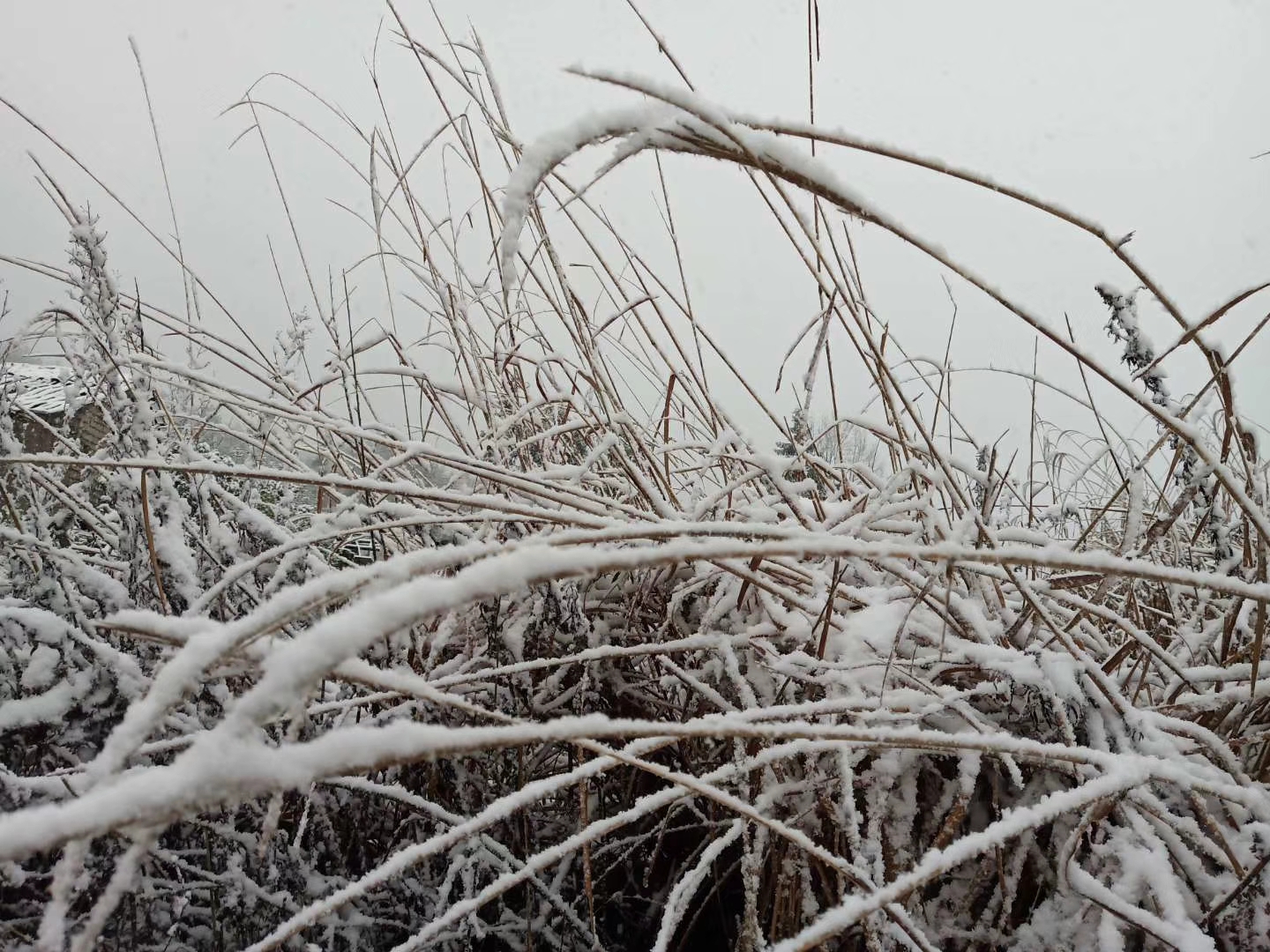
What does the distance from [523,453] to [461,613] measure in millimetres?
355

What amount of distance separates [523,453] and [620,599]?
346mm

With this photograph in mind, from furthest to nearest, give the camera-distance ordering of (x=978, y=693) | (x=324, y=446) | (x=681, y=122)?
(x=324, y=446), (x=978, y=693), (x=681, y=122)

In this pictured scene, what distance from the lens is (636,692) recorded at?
805 mm

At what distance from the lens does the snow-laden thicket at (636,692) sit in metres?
0.30

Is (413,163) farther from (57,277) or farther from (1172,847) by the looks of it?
(1172,847)

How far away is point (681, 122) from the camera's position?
338 mm

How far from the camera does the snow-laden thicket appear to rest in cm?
30

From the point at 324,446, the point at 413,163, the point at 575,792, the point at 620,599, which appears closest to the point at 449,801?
the point at 575,792

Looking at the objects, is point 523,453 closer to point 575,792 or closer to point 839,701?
point 575,792

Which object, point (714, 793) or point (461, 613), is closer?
point (714, 793)

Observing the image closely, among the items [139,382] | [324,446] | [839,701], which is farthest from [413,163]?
[839,701]

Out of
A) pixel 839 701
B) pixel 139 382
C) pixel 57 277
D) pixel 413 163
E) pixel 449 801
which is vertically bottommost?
pixel 449 801

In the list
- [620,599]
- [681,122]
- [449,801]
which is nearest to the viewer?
[681,122]

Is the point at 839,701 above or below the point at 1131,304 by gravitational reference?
below
